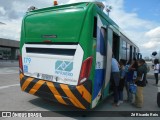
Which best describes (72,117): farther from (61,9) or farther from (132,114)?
(61,9)

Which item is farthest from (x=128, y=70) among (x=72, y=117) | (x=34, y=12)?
(x=34, y=12)

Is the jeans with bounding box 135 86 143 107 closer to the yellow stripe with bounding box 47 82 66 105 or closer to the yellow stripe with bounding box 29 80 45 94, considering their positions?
the yellow stripe with bounding box 47 82 66 105

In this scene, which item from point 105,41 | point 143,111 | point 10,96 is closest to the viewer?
point 105,41

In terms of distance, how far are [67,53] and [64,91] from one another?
3.30 ft

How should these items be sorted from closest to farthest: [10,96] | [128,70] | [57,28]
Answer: [57,28] → [10,96] → [128,70]

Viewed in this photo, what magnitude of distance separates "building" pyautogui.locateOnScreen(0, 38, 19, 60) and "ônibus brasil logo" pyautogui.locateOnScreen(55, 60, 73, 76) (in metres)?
56.3

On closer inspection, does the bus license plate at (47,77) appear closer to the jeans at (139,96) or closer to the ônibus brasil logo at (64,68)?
the ônibus brasil logo at (64,68)

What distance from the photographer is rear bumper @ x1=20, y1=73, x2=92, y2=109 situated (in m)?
5.11

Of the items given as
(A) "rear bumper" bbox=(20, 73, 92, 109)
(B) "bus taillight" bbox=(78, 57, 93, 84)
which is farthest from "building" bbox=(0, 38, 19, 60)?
(B) "bus taillight" bbox=(78, 57, 93, 84)

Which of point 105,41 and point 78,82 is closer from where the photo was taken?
point 78,82

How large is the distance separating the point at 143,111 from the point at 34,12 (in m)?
4.92

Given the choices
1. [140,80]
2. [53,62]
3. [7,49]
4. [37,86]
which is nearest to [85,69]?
[53,62]

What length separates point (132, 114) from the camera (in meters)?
6.39

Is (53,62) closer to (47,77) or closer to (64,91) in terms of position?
(47,77)
